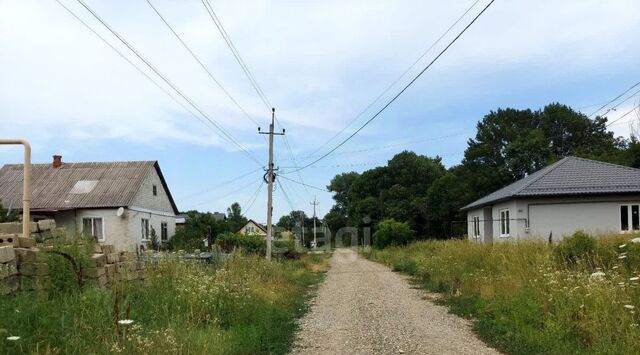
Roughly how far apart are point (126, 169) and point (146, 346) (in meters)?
27.8

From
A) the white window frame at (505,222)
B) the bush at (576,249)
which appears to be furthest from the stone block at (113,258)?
the white window frame at (505,222)

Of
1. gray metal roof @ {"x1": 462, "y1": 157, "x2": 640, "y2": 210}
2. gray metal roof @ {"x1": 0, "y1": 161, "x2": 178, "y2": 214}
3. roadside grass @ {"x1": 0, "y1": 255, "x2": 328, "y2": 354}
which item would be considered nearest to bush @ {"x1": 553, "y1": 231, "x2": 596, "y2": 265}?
roadside grass @ {"x1": 0, "y1": 255, "x2": 328, "y2": 354}

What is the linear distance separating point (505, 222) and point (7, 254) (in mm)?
22863

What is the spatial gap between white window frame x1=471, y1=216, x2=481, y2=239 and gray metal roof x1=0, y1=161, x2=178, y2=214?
19.7 m

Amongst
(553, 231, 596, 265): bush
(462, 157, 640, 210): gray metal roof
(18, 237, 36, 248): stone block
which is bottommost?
(553, 231, 596, 265): bush

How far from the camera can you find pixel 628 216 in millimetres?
22391

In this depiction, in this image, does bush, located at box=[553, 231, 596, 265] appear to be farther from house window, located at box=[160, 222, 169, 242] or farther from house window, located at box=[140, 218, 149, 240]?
house window, located at box=[160, 222, 169, 242]

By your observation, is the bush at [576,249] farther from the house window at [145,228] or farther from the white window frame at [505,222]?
the house window at [145,228]

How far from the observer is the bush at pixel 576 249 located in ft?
38.3

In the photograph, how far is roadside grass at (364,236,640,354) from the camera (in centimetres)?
724

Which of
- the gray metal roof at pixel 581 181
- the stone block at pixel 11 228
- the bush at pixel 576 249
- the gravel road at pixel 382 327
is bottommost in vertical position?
the gravel road at pixel 382 327

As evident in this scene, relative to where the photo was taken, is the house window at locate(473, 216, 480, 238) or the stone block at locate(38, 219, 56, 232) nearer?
the stone block at locate(38, 219, 56, 232)

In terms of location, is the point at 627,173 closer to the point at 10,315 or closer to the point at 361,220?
the point at 10,315

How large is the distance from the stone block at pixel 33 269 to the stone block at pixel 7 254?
0.65ft
